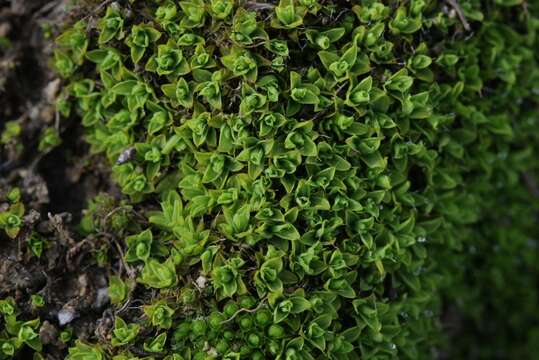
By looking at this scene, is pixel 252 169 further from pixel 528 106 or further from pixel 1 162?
pixel 528 106

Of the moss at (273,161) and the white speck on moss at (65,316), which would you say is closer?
the moss at (273,161)

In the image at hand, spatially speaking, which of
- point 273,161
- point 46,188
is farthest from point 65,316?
point 273,161

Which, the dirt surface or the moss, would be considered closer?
the moss

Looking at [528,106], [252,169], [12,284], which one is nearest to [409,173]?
[252,169]

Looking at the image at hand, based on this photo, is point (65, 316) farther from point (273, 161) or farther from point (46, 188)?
point (273, 161)

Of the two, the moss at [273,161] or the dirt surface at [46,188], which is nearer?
the moss at [273,161]

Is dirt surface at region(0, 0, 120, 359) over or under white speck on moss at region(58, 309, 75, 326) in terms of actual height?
over

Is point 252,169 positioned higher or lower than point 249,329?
higher

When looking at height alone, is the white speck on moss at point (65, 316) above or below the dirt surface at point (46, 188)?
below
